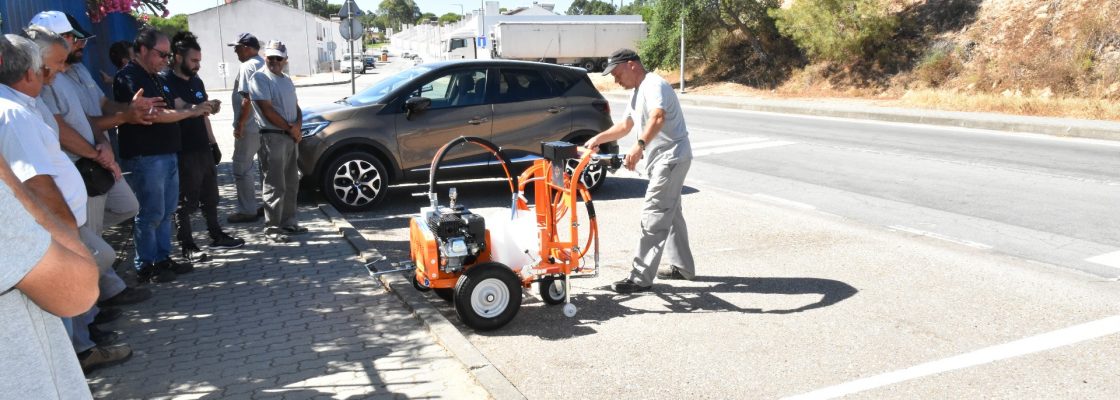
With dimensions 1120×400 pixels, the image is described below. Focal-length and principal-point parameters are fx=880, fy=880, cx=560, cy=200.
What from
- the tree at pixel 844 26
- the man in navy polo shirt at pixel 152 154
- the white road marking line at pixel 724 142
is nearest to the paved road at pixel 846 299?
the man in navy polo shirt at pixel 152 154

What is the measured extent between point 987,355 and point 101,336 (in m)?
5.00

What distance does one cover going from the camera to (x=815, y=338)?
5.30 metres

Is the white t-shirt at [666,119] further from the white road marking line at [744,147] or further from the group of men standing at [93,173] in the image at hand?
the white road marking line at [744,147]

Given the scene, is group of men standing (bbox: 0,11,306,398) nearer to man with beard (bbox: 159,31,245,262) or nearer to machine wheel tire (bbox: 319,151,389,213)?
man with beard (bbox: 159,31,245,262)

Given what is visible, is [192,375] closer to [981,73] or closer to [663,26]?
[981,73]

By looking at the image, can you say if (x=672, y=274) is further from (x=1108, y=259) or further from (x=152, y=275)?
(x=152, y=275)

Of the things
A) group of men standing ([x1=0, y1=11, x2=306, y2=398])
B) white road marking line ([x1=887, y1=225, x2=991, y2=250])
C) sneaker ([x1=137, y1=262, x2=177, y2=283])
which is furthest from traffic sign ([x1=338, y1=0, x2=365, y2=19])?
white road marking line ([x1=887, y1=225, x2=991, y2=250])

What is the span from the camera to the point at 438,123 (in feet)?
31.7

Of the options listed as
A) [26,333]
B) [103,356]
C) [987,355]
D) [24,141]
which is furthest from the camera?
[987,355]

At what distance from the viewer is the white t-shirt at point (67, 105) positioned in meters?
5.01

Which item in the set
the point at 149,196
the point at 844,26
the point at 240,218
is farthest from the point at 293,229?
the point at 844,26

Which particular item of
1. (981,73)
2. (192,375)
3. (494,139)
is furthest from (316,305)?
(981,73)

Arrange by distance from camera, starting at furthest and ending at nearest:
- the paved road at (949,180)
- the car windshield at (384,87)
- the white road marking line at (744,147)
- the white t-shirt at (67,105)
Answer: the white road marking line at (744,147) < the car windshield at (384,87) < the paved road at (949,180) < the white t-shirt at (67,105)

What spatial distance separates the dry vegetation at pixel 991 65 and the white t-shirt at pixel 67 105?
63.2ft
